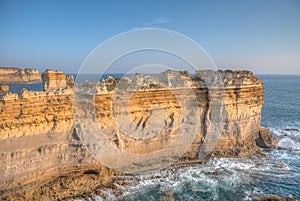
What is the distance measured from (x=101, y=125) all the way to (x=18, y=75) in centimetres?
7583

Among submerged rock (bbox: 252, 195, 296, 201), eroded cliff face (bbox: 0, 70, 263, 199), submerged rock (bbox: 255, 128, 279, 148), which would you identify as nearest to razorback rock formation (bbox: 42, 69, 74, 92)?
eroded cliff face (bbox: 0, 70, 263, 199)

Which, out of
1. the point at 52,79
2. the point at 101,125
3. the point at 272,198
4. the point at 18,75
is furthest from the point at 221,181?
the point at 18,75

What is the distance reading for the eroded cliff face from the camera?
1188cm

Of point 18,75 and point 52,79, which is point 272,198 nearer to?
point 52,79

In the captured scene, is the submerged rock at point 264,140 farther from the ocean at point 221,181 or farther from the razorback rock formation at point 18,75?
the razorback rock formation at point 18,75

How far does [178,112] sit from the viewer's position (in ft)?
55.6

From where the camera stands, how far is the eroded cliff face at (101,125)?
39.0 feet

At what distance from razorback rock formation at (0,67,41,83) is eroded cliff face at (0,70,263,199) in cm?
6416

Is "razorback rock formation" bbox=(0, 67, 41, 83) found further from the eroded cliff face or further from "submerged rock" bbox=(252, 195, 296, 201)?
"submerged rock" bbox=(252, 195, 296, 201)

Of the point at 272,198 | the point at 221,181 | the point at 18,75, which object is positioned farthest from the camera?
the point at 18,75

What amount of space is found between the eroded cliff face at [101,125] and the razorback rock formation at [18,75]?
64.2 metres

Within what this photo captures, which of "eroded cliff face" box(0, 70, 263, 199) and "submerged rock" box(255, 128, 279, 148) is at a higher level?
"eroded cliff face" box(0, 70, 263, 199)

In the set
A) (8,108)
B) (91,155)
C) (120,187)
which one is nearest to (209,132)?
(120,187)

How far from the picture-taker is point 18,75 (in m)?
74.7
